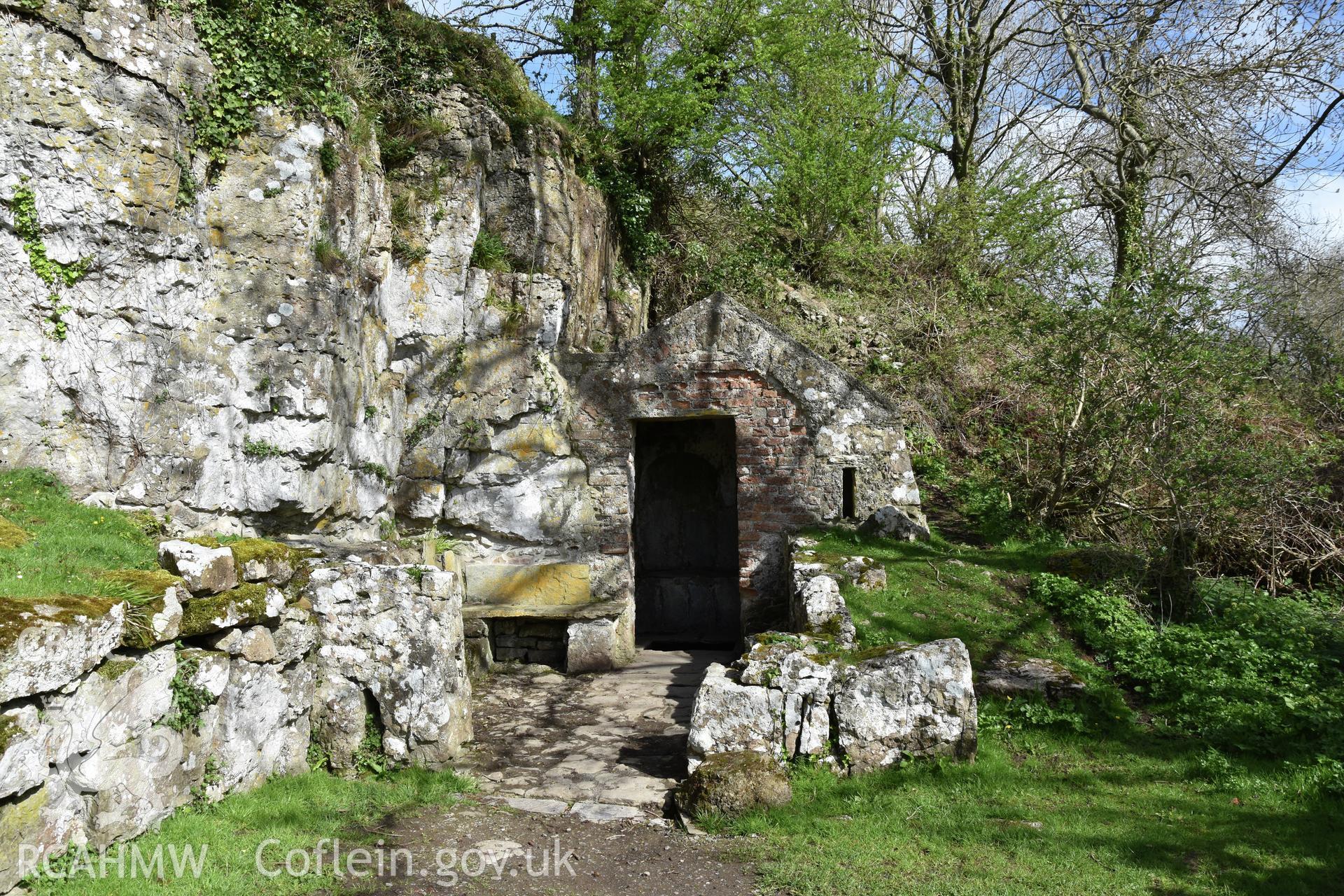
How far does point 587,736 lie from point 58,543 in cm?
399

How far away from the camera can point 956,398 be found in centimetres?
1318

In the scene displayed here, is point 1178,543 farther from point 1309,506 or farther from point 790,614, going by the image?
point 790,614

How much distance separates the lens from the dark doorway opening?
12828mm

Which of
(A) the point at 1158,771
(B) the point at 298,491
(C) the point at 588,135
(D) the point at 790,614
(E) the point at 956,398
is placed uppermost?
(C) the point at 588,135

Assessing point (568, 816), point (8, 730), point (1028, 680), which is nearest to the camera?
point (8, 730)

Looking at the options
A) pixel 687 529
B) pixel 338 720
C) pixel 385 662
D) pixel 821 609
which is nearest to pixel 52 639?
pixel 338 720

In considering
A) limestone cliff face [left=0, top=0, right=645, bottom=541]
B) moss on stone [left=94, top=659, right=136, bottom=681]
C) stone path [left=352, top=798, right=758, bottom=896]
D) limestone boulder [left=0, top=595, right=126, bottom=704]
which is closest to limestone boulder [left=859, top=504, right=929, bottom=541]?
limestone cliff face [left=0, top=0, right=645, bottom=541]

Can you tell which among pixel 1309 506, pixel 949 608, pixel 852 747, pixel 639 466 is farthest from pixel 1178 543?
pixel 639 466

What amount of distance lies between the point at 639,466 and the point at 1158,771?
840 centimetres

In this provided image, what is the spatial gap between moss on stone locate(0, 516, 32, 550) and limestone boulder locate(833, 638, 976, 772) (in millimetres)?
4982

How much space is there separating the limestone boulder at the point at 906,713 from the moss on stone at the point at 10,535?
4982 mm

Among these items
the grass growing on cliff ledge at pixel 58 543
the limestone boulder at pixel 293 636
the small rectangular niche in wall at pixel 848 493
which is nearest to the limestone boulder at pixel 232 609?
the limestone boulder at pixel 293 636

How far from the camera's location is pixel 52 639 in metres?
3.86

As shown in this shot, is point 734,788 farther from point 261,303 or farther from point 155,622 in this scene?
point 261,303
